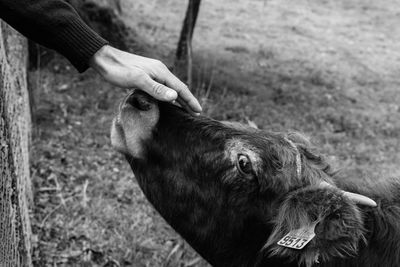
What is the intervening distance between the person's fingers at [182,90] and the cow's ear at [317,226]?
0.67 metres

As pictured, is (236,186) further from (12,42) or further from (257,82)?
(257,82)

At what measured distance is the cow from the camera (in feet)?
8.45

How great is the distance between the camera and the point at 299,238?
2428 millimetres

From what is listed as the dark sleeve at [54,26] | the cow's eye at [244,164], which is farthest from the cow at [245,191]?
the dark sleeve at [54,26]

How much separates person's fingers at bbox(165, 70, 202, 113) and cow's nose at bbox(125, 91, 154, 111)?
0.41 ft

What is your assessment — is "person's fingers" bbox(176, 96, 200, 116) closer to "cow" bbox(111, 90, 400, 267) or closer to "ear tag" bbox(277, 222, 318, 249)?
"cow" bbox(111, 90, 400, 267)

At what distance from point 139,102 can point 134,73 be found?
0.19m

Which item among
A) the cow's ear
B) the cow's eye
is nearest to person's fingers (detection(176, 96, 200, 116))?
the cow's eye

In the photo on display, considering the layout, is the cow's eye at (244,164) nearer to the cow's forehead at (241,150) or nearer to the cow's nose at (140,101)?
the cow's forehead at (241,150)

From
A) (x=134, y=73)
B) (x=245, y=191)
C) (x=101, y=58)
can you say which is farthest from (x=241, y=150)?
(x=101, y=58)

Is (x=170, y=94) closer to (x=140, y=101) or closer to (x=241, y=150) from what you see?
(x=140, y=101)

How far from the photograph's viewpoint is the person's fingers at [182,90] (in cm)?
257

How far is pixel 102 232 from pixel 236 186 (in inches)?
90.2

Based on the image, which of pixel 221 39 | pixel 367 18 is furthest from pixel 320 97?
pixel 367 18
